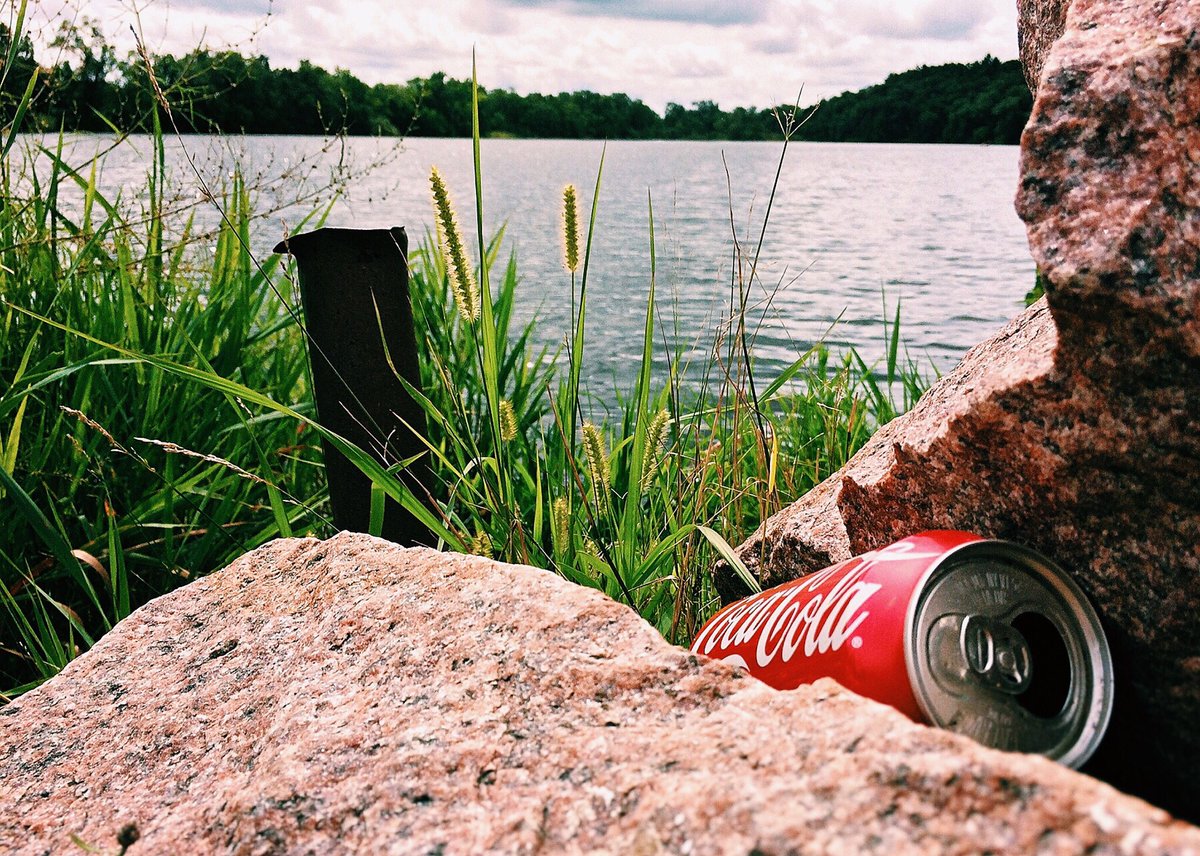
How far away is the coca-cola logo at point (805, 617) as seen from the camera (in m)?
1.12

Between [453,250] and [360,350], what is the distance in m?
0.69

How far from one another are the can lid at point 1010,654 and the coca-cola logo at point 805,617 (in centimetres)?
7

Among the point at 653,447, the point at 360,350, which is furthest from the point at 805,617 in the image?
the point at 360,350

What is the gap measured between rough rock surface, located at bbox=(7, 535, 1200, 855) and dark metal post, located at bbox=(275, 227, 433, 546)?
0.82 m

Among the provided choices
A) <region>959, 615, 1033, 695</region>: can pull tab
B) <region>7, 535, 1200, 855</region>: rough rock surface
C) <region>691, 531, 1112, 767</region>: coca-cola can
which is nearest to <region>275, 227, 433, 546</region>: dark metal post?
<region>7, 535, 1200, 855</region>: rough rock surface

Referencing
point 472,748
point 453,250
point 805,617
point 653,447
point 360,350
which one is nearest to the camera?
point 472,748

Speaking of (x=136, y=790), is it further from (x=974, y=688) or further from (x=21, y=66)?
(x=21, y=66)

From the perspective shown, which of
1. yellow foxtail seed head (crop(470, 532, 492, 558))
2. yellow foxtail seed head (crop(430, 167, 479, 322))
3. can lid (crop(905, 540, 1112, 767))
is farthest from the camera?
yellow foxtail seed head (crop(470, 532, 492, 558))

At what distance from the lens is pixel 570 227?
168 cm

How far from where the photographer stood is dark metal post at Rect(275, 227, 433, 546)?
2154mm

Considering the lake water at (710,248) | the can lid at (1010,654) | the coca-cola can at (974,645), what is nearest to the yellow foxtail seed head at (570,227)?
the lake water at (710,248)

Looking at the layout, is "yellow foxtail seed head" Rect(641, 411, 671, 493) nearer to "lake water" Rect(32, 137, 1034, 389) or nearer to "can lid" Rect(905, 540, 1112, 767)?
"lake water" Rect(32, 137, 1034, 389)

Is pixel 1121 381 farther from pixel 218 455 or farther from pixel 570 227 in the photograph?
pixel 218 455

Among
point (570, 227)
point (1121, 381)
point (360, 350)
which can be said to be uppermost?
point (570, 227)
